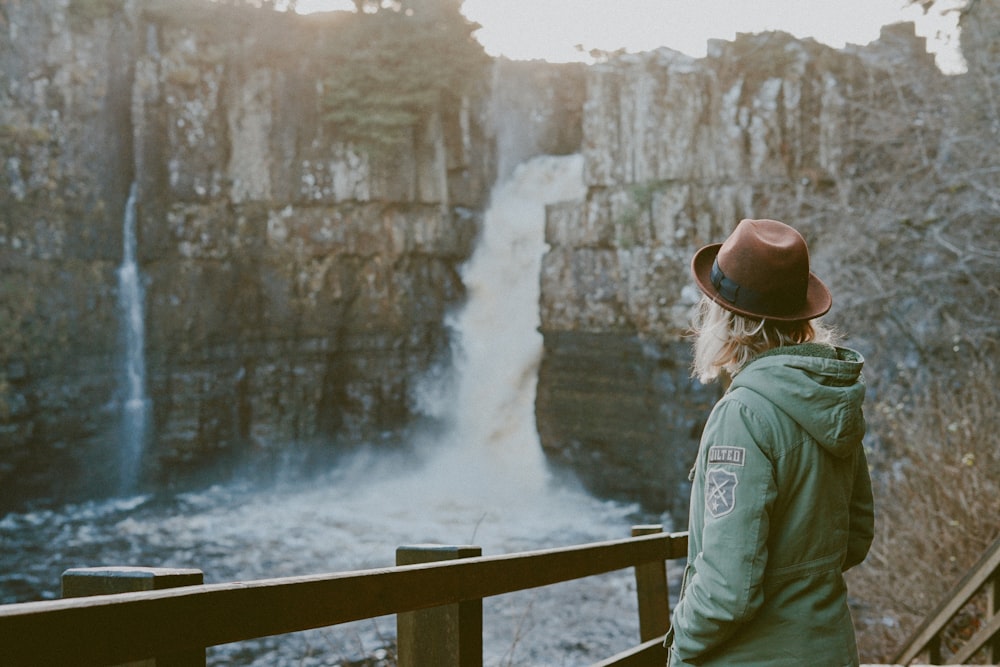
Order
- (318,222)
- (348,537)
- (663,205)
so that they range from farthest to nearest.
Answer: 1. (318,222)
2. (663,205)
3. (348,537)

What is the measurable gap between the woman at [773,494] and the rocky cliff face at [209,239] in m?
19.7

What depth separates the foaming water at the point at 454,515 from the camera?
44.5 ft

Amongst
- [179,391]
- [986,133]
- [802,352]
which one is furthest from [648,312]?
[802,352]

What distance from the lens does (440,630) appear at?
2.45 metres

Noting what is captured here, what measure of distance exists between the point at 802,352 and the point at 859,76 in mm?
18762

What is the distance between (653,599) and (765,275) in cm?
194

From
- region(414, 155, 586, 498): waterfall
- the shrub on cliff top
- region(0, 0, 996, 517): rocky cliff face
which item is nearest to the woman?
region(0, 0, 996, 517): rocky cliff face

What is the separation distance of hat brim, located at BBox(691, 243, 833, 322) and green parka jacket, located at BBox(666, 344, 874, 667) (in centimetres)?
11

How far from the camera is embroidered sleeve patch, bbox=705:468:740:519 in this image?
210cm

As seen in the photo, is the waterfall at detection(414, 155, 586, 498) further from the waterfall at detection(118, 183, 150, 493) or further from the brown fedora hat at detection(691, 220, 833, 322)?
the brown fedora hat at detection(691, 220, 833, 322)

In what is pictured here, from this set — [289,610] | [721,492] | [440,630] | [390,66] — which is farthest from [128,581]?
[390,66]

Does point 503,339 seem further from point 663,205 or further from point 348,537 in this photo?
point 348,537

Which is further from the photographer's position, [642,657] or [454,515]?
[454,515]

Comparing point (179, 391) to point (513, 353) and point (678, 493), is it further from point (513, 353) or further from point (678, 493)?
point (678, 493)
